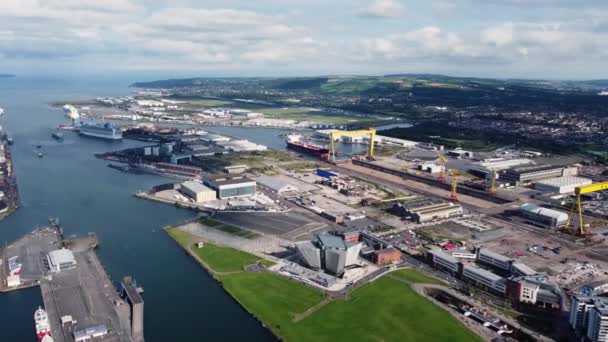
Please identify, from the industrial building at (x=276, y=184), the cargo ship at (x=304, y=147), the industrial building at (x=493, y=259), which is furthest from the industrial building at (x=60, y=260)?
the cargo ship at (x=304, y=147)

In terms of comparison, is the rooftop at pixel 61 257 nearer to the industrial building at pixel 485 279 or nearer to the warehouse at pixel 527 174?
the industrial building at pixel 485 279

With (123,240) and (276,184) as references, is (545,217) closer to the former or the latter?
(276,184)

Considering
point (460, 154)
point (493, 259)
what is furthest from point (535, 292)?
point (460, 154)

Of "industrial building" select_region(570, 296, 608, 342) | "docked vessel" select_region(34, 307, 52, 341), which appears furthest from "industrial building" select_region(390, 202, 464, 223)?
"docked vessel" select_region(34, 307, 52, 341)

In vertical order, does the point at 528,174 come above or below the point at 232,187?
below

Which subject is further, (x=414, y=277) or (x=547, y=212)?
(x=547, y=212)

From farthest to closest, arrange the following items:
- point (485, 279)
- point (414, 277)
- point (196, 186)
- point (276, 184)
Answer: point (276, 184), point (196, 186), point (414, 277), point (485, 279)

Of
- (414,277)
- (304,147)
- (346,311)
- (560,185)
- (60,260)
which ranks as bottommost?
(346,311)
